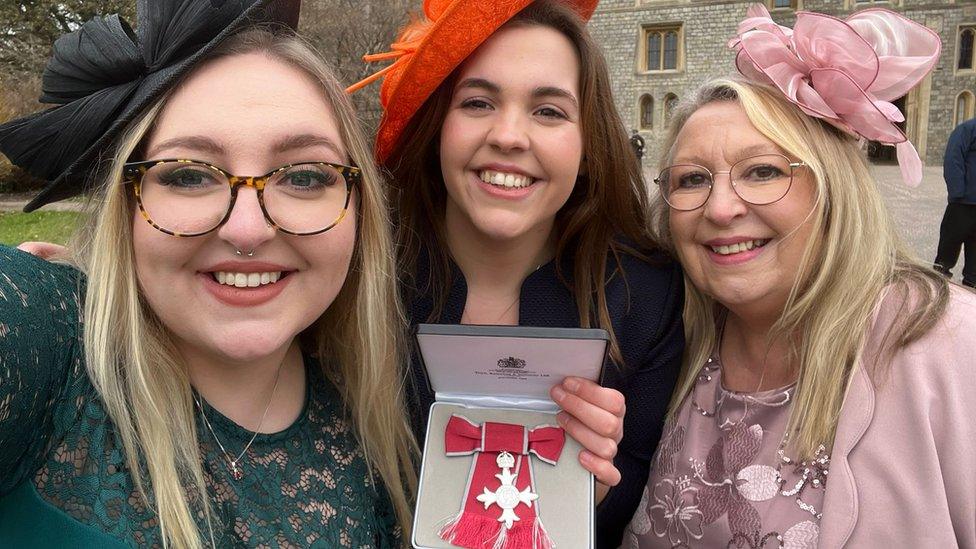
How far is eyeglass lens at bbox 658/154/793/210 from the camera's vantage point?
211cm

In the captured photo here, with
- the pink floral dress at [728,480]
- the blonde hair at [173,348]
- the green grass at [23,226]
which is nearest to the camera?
the blonde hair at [173,348]

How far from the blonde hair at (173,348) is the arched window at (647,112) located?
118ft

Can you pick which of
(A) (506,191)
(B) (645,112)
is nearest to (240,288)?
(A) (506,191)

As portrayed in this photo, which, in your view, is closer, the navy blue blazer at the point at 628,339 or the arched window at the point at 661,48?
the navy blue blazer at the point at 628,339

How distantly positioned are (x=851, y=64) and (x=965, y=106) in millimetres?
38486

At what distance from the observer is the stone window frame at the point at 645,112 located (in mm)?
35844

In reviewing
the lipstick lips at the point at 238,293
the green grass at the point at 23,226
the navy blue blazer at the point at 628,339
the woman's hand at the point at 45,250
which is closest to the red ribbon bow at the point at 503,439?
the navy blue blazer at the point at 628,339

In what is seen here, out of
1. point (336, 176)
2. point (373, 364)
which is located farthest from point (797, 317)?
point (336, 176)

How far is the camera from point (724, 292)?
7.18 ft

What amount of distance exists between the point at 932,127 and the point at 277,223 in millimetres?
38750

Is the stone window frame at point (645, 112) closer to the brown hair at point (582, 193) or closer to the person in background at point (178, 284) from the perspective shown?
the brown hair at point (582, 193)

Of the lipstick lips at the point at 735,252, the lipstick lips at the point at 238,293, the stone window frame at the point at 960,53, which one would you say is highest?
the stone window frame at the point at 960,53

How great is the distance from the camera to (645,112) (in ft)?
119

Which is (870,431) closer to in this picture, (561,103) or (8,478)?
(561,103)
